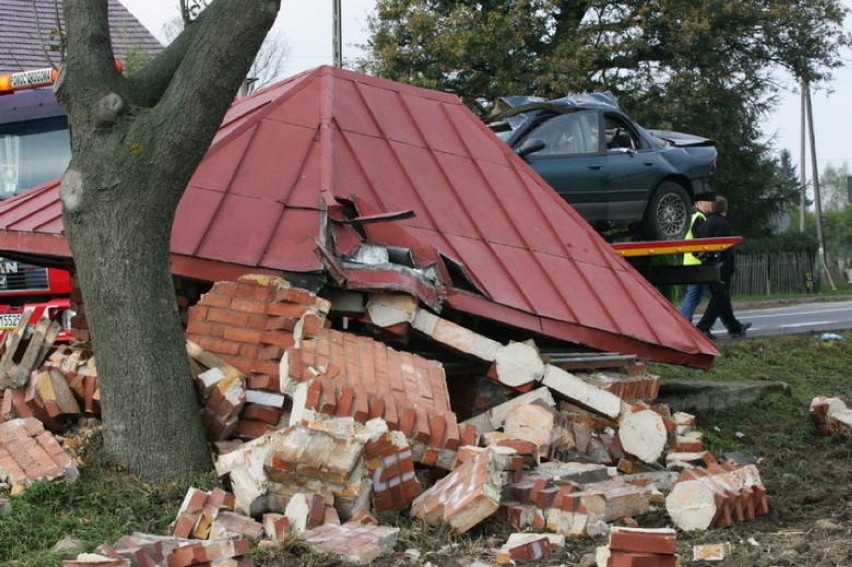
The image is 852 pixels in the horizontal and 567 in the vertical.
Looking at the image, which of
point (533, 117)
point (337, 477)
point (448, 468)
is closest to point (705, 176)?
point (533, 117)

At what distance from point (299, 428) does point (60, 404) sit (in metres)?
2.16

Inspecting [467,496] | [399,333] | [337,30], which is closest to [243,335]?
[399,333]

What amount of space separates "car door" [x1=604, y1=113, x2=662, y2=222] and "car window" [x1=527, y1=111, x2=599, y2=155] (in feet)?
0.84

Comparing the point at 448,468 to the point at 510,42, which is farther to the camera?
the point at 510,42

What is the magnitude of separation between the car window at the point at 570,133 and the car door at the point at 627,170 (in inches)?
10.1

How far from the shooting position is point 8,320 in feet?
38.9

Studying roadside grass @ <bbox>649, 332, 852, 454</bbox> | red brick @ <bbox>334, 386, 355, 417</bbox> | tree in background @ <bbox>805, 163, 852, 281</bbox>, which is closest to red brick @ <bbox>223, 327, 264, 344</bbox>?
red brick @ <bbox>334, 386, 355, 417</bbox>

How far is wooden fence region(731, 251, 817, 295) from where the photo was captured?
1473 inches

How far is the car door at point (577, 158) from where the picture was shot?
13820 mm

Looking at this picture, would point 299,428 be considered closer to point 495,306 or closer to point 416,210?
point 495,306

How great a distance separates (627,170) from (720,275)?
5.67 ft

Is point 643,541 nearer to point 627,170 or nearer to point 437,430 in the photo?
point 437,430

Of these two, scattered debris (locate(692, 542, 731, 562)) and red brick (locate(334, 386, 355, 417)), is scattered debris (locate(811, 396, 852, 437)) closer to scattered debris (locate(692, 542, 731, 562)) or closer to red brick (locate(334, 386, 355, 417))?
scattered debris (locate(692, 542, 731, 562))

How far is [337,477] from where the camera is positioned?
5.62 metres
